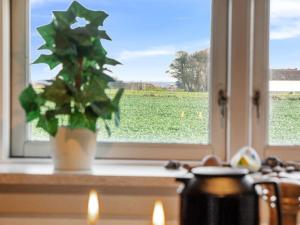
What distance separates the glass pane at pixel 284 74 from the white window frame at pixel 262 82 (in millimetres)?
26

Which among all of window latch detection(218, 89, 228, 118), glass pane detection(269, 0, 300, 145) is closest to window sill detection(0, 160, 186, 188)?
window latch detection(218, 89, 228, 118)

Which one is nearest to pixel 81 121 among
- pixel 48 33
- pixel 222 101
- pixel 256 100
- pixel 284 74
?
pixel 48 33

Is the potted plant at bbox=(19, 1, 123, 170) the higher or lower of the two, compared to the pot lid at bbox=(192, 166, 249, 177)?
higher

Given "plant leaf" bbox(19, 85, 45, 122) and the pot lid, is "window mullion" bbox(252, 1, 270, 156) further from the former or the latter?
the pot lid

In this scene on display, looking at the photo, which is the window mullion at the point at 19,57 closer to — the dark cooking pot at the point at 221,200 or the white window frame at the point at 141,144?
the white window frame at the point at 141,144

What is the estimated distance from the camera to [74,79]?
1.56 m

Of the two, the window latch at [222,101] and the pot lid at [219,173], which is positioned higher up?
the window latch at [222,101]

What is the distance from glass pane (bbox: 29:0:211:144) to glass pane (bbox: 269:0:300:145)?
0.81ft

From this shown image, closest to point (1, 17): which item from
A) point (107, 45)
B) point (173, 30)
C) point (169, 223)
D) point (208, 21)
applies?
point (107, 45)

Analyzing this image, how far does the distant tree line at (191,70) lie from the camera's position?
1816 millimetres

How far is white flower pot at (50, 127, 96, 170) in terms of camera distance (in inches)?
61.2

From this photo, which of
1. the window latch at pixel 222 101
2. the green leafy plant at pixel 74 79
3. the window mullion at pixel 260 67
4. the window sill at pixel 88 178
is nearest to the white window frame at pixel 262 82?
the window mullion at pixel 260 67

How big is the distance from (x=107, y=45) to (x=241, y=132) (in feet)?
1.97

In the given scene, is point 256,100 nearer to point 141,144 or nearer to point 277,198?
point 141,144
